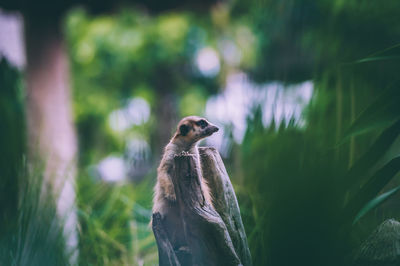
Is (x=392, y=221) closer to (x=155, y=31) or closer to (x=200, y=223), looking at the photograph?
(x=200, y=223)

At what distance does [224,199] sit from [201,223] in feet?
0.19

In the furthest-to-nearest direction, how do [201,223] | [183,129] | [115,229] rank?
1. [115,229]
2. [183,129]
3. [201,223]

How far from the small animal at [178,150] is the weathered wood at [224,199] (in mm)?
12

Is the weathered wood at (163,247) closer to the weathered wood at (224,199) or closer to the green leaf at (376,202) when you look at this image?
the weathered wood at (224,199)

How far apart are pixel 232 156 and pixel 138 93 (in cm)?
472

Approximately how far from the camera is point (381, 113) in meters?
0.47

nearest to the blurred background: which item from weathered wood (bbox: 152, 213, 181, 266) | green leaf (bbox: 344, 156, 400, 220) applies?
green leaf (bbox: 344, 156, 400, 220)

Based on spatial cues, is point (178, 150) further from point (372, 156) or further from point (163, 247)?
point (372, 156)

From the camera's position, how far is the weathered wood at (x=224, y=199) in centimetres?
46

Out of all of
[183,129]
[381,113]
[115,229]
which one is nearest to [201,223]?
[183,129]

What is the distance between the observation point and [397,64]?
550mm

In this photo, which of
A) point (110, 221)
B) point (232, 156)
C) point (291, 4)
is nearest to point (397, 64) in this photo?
point (291, 4)

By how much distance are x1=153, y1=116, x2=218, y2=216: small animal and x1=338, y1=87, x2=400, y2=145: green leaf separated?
0.66 feet

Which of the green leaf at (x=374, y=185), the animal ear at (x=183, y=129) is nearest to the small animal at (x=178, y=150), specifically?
the animal ear at (x=183, y=129)
